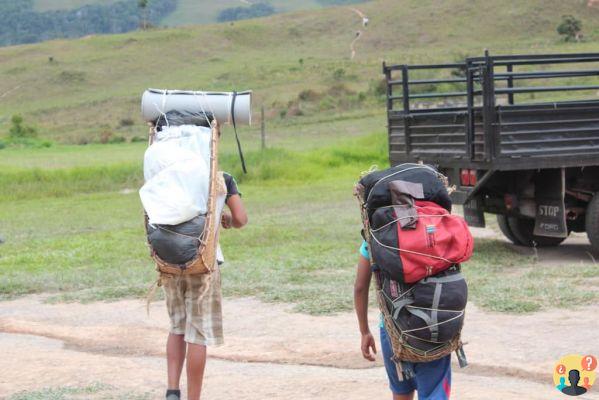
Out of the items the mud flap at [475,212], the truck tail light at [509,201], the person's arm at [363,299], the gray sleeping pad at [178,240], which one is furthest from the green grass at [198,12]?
the person's arm at [363,299]

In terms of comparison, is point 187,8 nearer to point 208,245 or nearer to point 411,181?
point 208,245

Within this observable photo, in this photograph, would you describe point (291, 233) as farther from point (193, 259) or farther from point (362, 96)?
point (362, 96)

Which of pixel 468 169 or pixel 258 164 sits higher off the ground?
pixel 468 169

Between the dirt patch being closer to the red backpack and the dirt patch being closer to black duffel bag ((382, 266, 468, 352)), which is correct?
black duffel bag ((382, 266, 468, 352))

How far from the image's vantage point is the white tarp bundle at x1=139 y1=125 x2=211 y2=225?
516 cm

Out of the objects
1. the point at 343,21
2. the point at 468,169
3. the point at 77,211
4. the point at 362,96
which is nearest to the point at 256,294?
the point at 468,169

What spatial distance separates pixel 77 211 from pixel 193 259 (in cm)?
1469

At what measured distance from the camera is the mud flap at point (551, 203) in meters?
10.5

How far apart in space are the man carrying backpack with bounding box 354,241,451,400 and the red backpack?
0.26 m

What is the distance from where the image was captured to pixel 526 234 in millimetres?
12023

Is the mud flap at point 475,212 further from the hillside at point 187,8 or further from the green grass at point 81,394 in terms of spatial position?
the hillside at point 187,8

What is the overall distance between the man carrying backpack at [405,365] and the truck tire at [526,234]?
7.87 m

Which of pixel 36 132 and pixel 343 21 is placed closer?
pixel 36 132

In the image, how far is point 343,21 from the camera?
8544cm
